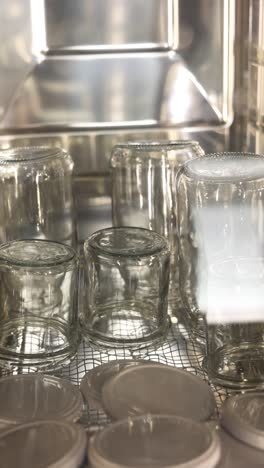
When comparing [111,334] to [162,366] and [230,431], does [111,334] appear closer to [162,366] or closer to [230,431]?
[162,366]

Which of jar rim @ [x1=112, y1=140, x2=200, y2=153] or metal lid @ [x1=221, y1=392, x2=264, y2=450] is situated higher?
jar rim @ [x1=112, y1=140, x2=200, y2=153]

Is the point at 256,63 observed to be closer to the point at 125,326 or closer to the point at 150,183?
the point at 150,183

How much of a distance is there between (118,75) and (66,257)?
0.31m

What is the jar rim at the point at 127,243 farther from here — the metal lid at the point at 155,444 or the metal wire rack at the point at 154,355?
the metal lid at the point at 155,444

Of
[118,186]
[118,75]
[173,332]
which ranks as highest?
[118,75]

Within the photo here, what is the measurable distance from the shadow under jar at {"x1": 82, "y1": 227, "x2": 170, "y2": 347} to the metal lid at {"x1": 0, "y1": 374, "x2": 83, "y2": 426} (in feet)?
0.42

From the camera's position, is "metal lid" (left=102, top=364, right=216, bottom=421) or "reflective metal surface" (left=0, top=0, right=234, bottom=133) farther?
"reflective metal surface" (left=0, top=0, right=234, bottom=133)

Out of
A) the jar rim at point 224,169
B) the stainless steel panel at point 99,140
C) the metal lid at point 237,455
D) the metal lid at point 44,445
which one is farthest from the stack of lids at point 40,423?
the stainless steel panel at point 99,140

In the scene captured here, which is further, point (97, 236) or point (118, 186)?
point (118, 186)

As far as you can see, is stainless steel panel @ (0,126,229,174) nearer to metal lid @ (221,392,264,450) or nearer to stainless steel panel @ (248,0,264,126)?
stainless steel panel @ (248,0,264,126)

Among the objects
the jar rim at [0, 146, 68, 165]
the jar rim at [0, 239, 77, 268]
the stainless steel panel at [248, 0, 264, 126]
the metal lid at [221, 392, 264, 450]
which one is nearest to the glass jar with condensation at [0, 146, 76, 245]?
the jar rim at [0, 146, 68, 165]

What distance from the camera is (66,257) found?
744 mm

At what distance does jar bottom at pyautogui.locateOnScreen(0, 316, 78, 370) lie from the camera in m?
0.70

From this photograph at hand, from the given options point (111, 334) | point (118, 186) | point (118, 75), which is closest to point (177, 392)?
point (111, 334)
